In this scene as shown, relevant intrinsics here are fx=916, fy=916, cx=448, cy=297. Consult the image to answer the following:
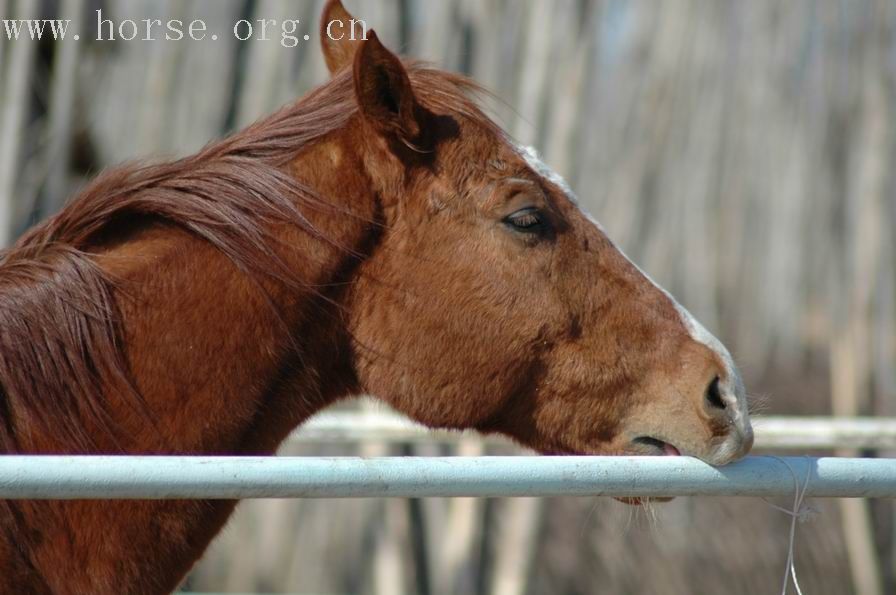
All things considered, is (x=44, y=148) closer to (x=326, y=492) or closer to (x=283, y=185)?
(x=283, y=185)

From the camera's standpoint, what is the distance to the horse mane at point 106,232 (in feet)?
5.69

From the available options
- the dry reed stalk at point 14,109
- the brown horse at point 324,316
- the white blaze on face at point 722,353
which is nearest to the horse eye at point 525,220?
the brown horse at point 324,316

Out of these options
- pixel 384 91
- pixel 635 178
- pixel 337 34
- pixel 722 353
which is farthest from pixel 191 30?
pixel 722 353

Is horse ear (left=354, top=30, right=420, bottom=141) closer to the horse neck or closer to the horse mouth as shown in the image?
the horse neck

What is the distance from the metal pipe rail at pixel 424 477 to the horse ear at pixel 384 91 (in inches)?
33.7

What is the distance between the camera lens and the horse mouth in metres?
2.04

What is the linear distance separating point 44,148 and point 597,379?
4.03 metres

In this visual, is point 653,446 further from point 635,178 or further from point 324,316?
point 635,178

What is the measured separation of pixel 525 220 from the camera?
6.86 ft

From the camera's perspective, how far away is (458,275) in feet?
6.74

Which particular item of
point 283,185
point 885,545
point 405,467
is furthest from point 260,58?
point 885,545

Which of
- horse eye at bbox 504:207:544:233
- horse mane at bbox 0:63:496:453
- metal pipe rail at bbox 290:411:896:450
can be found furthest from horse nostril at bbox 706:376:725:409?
metal pipe rail at bbox 290:411:896:450

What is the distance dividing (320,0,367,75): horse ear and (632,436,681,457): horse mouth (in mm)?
1235

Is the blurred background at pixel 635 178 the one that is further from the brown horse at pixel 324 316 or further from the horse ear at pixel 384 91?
the horse ear at pixel 384 91
